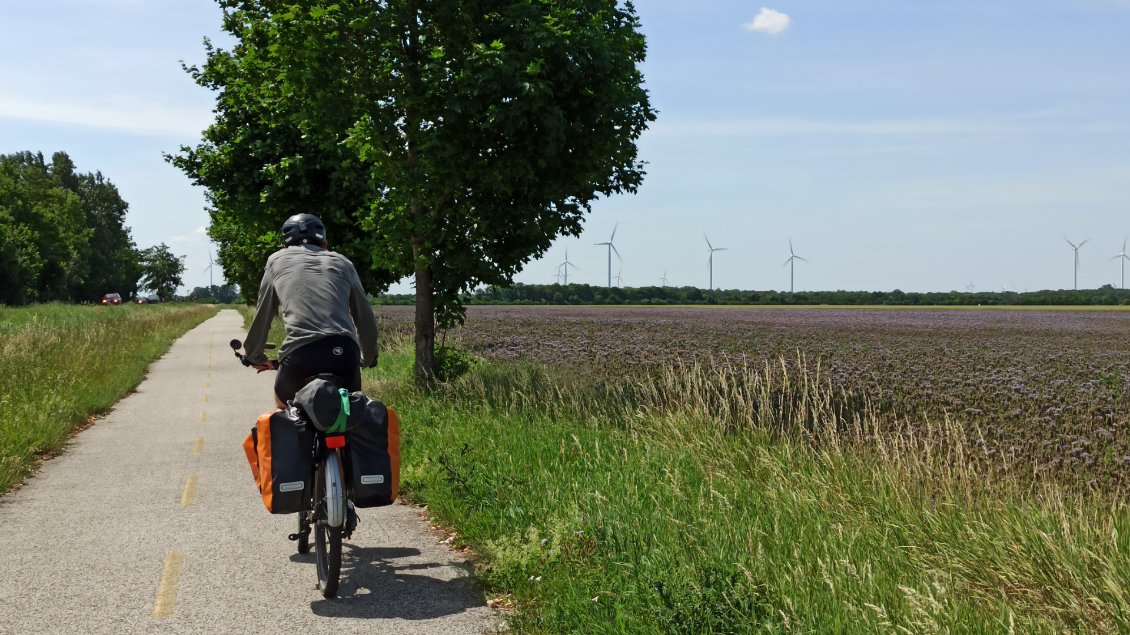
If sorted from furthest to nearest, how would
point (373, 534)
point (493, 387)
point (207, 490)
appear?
point (493, 387) → point (207, 490) → point (373, 534)

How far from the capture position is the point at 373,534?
701 cm

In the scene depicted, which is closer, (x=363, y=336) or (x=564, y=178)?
(x=363, y=336)

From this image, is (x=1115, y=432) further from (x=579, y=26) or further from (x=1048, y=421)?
(x=579, y=26)

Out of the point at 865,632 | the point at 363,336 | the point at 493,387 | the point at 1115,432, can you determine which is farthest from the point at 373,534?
the point at 1115,432

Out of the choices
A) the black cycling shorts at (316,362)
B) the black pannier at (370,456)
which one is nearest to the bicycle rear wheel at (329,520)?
the black pannier at (370,456)

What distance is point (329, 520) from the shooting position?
5.17 meters

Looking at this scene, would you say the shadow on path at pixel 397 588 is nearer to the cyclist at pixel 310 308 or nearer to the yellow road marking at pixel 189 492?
the cyclist at pixel 310 308

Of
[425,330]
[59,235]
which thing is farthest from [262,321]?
[59,235]

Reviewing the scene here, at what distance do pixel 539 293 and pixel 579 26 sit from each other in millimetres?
95734

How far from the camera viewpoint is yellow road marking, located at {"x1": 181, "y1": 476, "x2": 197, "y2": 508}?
812 centimetres

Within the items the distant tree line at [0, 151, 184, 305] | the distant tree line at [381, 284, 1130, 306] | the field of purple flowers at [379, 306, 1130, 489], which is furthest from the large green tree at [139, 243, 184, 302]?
the field of purple flowers at [379, 306, 1130, 489]

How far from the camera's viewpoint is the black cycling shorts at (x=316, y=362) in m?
5.61

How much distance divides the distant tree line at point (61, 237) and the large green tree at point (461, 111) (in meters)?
60.6

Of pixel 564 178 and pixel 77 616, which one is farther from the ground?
pixel 564 178
